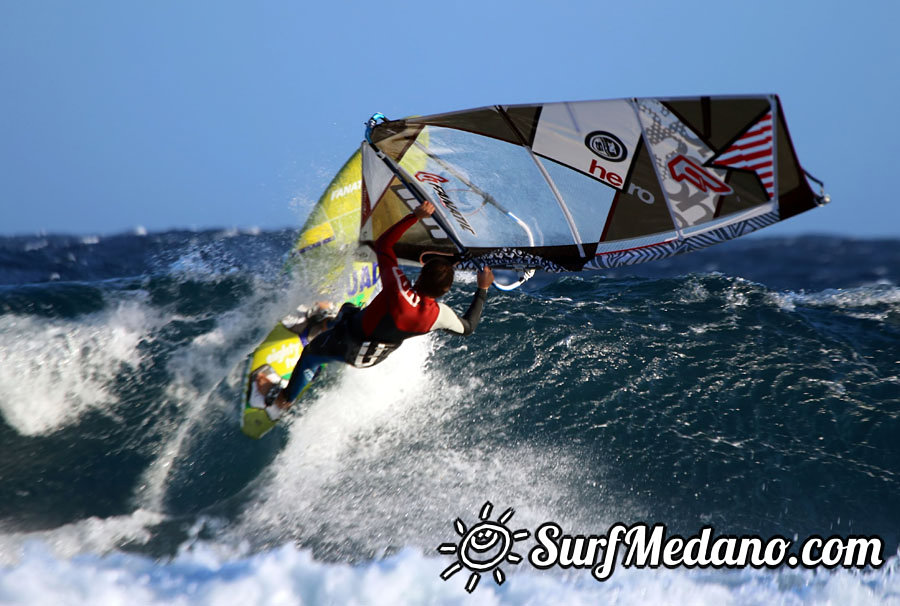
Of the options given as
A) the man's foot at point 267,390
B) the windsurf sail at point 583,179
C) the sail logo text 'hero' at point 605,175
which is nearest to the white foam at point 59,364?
the man's foot at point 267,390

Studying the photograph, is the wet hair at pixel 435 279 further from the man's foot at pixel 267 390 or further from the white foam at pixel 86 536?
the white foam at pixel 86 536

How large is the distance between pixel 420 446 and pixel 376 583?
47.1 inches

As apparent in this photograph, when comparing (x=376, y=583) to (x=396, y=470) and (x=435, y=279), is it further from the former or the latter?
(x=435, y=279)

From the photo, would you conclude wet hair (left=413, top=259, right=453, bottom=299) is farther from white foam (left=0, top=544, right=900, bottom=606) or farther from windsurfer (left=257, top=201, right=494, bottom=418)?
white foam (left=0, top=544, right=900, bottom=606)

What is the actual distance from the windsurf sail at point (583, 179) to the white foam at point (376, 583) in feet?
7.03

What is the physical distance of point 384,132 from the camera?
4.48 meters

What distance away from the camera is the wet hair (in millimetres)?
3662

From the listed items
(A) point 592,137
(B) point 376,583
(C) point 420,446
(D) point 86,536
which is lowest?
(B) point 376,583

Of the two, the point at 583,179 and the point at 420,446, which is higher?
the point at 583,179

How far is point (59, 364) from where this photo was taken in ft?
16.7

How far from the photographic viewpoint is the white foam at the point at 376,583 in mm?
3506

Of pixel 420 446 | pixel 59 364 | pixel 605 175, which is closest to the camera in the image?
pixel 605 175

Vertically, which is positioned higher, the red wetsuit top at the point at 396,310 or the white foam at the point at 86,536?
the red wetsuit top at the point at 396,310

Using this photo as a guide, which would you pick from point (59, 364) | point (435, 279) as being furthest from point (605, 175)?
point (59, 364)
